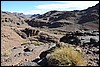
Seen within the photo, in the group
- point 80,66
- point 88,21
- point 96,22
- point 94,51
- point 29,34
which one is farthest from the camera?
point 88,21

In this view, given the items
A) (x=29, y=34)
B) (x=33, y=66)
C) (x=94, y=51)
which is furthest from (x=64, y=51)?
(x=29, y=34)

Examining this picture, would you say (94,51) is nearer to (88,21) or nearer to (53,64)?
(53,64)

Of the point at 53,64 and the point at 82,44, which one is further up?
the point at 53,64

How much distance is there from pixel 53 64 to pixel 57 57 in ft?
1.21

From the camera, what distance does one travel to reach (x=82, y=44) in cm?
2311

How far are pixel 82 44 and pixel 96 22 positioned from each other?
6541 centimetres

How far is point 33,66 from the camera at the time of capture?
43.4ft

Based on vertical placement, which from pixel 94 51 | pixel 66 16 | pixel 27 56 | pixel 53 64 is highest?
pixel 53 64

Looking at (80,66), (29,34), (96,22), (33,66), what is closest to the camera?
(80,66)

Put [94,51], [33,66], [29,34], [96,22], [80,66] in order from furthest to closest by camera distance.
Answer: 1. [96,22]
2. [29,34]
3. [94,51]
4. [33,66]
5. [80,66]

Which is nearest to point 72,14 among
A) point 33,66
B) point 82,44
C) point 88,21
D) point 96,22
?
point 88,21

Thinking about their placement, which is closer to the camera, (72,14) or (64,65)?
(64,65)

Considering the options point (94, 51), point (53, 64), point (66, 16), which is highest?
point (53, 64)

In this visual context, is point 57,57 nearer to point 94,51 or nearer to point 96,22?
point 94,51
